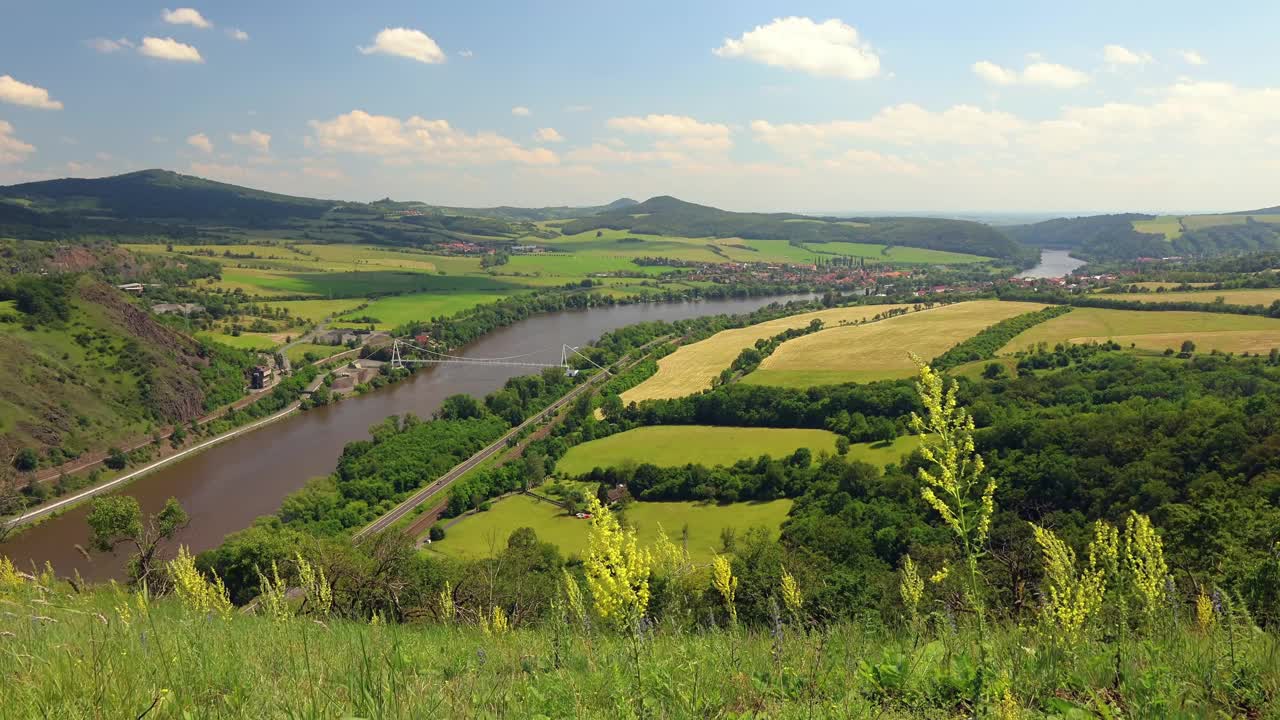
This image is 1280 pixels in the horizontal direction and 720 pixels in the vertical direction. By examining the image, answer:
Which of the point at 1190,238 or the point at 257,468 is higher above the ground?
the point at 1190,238

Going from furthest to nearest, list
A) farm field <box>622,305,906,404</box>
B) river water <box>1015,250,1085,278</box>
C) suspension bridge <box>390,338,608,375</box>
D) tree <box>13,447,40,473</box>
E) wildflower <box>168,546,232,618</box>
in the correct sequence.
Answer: river water <box>1015,250,1085,278</box>
suspension bridge <box>390,338,608,375</box>
farm field <box>622,305,906,404</box>
tree <box>13,447,40,473</box>
wildflower <box>168,546,232,618</box>

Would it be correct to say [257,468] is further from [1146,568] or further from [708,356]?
[1146,568]

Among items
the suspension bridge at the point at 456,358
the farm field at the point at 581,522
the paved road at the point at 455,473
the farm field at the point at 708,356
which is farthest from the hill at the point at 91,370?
the farm field at the point at 708,356

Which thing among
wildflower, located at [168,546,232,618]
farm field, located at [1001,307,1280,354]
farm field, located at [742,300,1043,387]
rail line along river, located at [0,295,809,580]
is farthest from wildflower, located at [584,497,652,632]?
farm field, located at [1001,307,1280,354]

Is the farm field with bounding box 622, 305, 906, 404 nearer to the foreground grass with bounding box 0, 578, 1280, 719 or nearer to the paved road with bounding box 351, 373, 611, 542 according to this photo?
the paved road with bounding box 351, 373, 611, 542

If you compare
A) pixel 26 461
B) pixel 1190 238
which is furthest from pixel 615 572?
pixel 1190 238

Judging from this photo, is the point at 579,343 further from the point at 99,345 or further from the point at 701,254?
the point at 701,254
